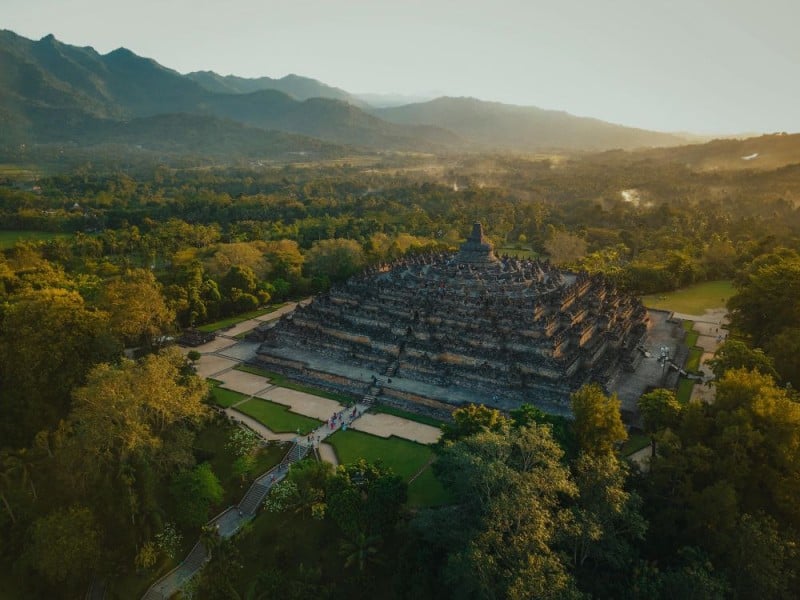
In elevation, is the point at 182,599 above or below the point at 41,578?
above

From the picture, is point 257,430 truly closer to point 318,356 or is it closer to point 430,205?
point 318,356

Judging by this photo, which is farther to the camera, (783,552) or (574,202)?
(574,202)

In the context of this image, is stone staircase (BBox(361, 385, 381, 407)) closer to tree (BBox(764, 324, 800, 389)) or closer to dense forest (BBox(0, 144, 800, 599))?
dense forest (BBox(0, 144, 800, 599))

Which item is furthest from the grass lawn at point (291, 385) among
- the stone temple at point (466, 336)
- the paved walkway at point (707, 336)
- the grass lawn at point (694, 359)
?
the grass lawn at point (694, 359)


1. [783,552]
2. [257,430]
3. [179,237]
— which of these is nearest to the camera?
[783,552]

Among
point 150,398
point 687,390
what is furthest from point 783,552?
point 150,398

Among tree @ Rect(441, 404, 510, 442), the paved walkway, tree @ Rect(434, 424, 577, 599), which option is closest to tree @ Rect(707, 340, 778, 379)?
the paved walkway
